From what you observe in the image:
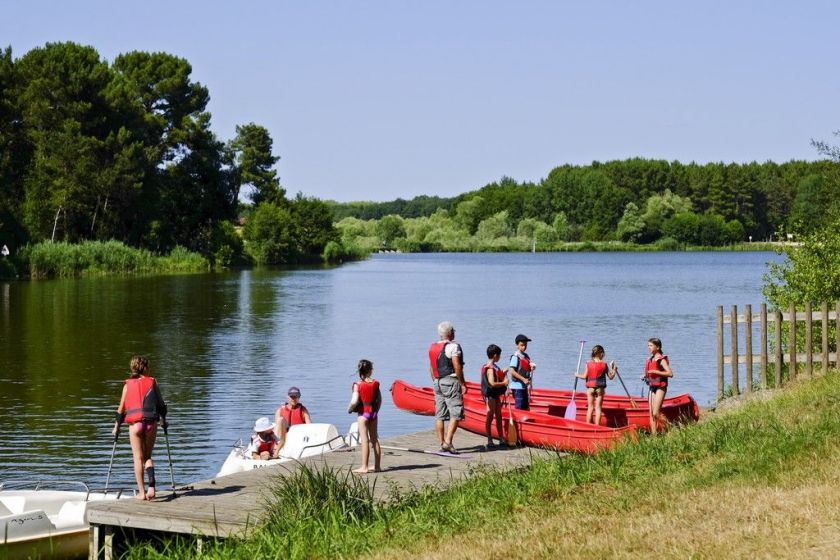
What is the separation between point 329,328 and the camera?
46.6 meters

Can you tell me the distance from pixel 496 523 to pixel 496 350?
586cm

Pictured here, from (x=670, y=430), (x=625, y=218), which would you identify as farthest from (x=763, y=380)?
(x=625, y=218)

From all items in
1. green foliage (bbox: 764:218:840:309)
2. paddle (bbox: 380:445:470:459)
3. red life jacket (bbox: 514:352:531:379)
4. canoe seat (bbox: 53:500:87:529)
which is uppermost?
green foliage (bbox: 764:218:840:309)

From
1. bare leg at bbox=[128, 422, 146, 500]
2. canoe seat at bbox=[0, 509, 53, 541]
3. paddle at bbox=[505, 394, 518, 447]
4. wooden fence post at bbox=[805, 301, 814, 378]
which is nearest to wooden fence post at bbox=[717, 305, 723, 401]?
wooden fence post at bbox=[805, 301, 814, 378]

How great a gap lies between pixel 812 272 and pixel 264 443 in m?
10.8

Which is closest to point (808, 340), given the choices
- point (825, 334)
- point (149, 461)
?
point (825, 334)

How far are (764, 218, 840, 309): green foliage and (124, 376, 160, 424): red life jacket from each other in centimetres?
1298

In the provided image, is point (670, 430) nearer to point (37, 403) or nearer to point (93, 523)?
point (93, 523)

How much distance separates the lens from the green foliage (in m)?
21.6

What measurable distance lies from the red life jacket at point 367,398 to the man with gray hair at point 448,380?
140 cm

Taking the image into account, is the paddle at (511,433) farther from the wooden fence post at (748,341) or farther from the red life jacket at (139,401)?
the red life jacket at (139,401)

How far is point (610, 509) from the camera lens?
33.3ft

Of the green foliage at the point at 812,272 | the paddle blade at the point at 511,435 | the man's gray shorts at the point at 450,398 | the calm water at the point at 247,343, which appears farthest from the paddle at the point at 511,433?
the green foliage at the point at 812,272

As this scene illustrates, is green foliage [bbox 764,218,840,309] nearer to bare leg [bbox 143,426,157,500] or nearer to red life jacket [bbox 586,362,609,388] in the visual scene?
red life jacket [bbox 586,362,609,388]
